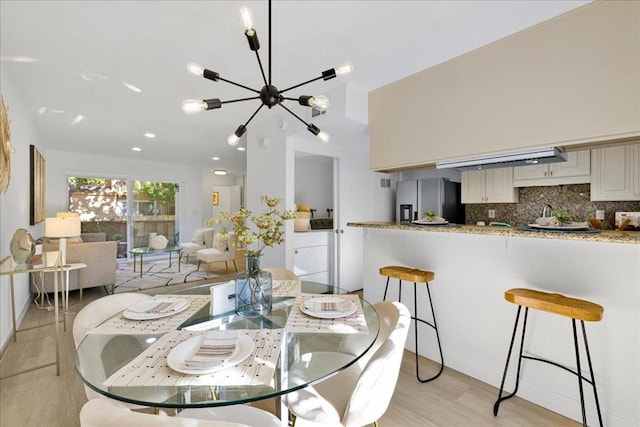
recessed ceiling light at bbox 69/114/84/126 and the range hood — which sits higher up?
recessed ceiling light at bbox 69/114/84/126

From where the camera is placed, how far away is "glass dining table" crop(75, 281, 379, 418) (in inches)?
33.5

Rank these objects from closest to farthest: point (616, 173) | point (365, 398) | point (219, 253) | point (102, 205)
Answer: point (365, 398)
point (616, 173)
point (219, 253)
point (102, 205)

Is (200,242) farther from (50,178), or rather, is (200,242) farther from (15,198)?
(15,198)

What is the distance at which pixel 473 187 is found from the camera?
4.08 m

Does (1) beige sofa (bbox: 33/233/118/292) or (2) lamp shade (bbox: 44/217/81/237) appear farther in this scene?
(1) beige sofa (bbox: 33/233/118/292)

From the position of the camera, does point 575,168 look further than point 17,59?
Yes

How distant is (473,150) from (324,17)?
4.75 ft

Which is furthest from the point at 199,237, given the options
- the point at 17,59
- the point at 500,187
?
the point at 500,187

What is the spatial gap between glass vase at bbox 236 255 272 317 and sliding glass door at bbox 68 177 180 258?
263 inches

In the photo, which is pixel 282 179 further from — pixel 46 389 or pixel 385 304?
pixel 46 389

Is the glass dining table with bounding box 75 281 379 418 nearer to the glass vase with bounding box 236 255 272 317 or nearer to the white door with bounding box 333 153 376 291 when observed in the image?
the glass vase with bounding box 236 255 272 317

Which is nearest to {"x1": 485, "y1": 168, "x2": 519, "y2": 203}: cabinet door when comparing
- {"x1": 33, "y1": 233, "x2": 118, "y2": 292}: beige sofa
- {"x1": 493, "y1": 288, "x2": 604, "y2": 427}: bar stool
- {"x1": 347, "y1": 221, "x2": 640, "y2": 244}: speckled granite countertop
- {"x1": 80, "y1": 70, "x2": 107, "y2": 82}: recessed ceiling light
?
{"x1": 347, "y1": 221, "x2": 640, "y2": 244}: speckled granite countertop

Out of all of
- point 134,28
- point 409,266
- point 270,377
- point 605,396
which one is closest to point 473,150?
point 409,266

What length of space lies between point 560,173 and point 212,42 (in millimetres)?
3737
